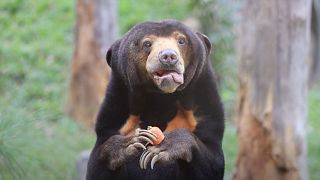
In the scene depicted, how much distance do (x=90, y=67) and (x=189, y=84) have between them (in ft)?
22.4

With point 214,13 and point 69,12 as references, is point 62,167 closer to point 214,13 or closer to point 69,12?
point 214,13

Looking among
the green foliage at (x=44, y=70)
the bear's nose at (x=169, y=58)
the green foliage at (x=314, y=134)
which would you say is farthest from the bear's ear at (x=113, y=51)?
the green foliage at (x=314, y=134)

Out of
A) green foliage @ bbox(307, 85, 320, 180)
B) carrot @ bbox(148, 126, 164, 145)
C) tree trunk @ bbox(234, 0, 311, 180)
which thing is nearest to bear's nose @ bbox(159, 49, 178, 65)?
carrot @ bbox(148, 126, 164, 145)

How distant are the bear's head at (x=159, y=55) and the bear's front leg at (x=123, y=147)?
25cm

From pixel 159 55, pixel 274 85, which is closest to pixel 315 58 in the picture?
pixel 274 85

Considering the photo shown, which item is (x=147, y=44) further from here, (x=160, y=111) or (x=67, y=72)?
→ (x=67, y=72)

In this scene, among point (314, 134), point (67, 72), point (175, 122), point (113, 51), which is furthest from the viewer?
point (67, 72)

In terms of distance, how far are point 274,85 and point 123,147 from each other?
8.22 ft

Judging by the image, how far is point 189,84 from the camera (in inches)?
177

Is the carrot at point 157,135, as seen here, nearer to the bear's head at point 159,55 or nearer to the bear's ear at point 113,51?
the bear's head at point 159,55

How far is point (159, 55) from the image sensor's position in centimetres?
412

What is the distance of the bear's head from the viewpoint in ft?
13.6

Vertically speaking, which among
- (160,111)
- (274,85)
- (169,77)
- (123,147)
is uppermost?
→ (169,77)

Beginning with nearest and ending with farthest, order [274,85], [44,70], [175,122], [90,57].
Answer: [175,122] → [274,85] → [90,57] → [44,70]
